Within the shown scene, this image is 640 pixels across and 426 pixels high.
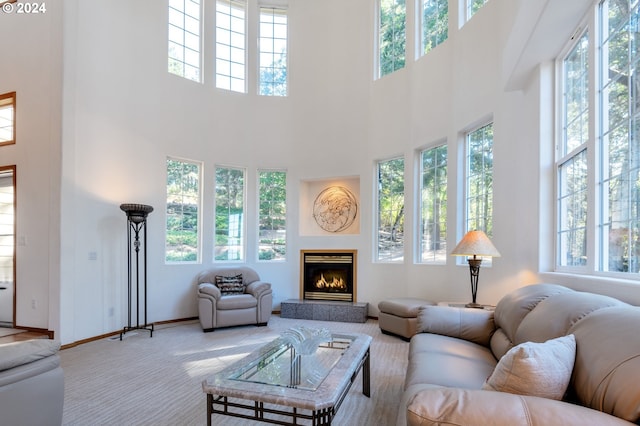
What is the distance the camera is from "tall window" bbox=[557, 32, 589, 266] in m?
2.62

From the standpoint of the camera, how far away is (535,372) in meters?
1.23

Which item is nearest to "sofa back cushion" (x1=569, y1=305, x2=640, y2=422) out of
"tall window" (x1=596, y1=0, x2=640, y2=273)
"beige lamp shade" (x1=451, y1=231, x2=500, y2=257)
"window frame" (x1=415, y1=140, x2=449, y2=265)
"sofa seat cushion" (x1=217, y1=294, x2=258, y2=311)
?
"tall window" (x1=596, y1=0, x2=640, y2=273)

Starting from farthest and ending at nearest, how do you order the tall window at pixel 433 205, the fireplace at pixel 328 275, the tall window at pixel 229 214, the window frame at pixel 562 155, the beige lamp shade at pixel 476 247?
the tall window at pixel 229 214
the fireplace at pixel 328 275
the tall window at pixel 433 205
the beige lamp shade at pixel 476 247
the window frame at pixel 562 155

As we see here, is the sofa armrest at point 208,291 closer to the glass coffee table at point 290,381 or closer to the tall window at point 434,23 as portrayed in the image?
the glass coffee table at point 290,381

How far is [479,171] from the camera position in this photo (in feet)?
14.6

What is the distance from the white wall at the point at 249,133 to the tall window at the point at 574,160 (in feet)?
0.48

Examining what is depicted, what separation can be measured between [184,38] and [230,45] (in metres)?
0.80

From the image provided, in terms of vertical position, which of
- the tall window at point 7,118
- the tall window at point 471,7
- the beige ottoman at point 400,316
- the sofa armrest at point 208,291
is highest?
the tall window at point 471,7

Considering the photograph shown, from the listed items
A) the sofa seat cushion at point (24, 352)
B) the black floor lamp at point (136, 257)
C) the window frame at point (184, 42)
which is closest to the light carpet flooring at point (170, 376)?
the black floor lamp at point (136, 257)

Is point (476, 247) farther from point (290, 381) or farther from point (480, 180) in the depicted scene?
point (290, 381)

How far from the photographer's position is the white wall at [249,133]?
3689 mm

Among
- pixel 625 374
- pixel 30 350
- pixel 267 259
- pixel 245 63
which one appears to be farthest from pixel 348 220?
pixel 625 374

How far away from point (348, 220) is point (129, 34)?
4.26m

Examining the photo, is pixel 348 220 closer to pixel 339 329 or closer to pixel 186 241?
pixel 339 329
